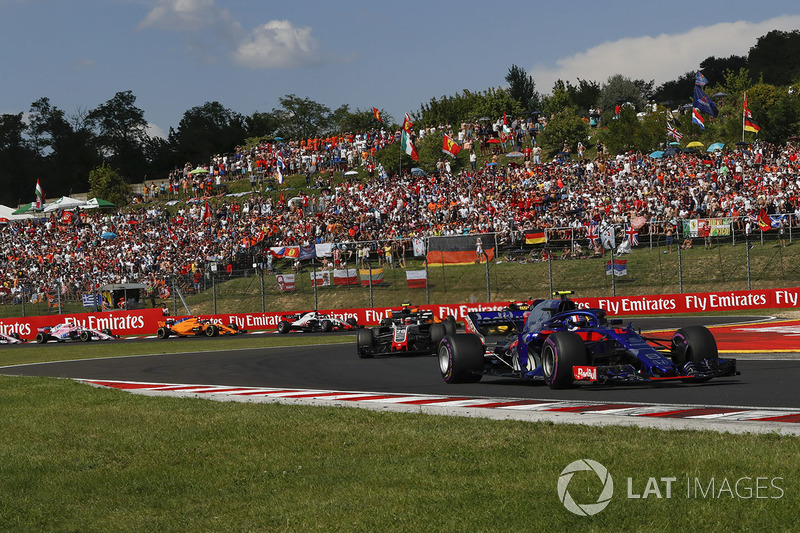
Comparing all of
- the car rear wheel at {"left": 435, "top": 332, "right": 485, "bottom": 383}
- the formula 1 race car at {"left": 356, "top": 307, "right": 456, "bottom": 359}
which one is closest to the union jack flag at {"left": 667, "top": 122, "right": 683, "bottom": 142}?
the formula 1 race car at {"left": 356, "top": 307, "right": 456, "bottom": 359}

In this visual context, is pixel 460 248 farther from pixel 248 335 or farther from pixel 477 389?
pixel 477 389

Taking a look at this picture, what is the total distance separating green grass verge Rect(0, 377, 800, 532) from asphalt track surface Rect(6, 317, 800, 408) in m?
3.39

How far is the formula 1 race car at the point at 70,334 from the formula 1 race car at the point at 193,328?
3414 millimetres

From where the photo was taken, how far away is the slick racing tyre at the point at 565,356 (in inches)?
526

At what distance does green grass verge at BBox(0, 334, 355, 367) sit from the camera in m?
31.0

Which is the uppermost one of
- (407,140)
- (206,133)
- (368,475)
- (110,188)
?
(206,133)

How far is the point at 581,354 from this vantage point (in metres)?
13.4

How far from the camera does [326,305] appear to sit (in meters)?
41.2

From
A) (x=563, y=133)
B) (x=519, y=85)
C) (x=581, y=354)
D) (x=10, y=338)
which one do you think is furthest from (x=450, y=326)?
(x=519, y=85)

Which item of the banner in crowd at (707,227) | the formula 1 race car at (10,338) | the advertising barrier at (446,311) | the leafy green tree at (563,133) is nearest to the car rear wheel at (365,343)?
the advertising barrier at (446,311)

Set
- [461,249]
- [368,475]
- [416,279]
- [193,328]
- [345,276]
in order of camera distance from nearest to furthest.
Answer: [368,475] → [461,249] → [416,279] → [193,328] → [345,276]

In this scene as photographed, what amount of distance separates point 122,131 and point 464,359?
393 feet

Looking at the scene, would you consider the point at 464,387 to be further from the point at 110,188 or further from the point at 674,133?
the point at 110,188

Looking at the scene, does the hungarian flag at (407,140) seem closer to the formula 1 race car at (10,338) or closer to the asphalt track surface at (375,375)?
the formula 1 race car at (10,338)
